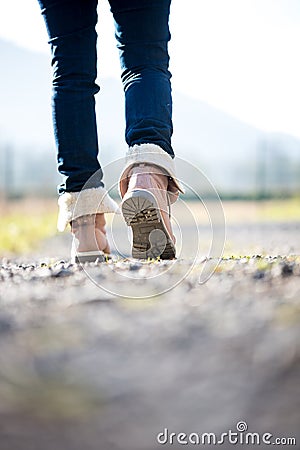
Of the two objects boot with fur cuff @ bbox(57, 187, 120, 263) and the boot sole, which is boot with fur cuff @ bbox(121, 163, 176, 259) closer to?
the boot sole

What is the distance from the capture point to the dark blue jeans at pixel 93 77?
201cm

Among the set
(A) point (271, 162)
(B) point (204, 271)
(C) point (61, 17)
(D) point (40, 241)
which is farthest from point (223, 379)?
(A) point (271, 162)

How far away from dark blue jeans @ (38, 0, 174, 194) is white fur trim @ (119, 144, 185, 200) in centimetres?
2

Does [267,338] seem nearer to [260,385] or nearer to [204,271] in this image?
[260,385]

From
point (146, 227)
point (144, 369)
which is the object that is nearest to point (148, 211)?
point (146, 227)

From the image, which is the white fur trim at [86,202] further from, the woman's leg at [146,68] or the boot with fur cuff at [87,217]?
the woman's leg at [146,68]

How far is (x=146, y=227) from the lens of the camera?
1.96 m

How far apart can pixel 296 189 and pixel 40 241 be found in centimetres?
867

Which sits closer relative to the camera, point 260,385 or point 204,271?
point 260,385

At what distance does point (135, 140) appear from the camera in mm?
2020

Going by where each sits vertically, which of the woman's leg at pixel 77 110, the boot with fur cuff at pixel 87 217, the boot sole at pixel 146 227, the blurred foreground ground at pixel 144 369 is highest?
the woman's leg at pixel 77 110

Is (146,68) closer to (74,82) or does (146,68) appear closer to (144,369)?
(74,82)

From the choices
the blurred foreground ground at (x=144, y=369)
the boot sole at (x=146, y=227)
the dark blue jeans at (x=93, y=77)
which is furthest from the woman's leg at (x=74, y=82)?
the blurred foreground ground at (x=144, y=369)

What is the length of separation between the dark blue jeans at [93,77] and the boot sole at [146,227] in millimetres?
199
